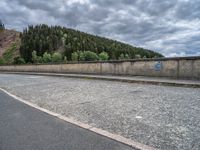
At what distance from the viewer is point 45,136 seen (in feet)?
15.4

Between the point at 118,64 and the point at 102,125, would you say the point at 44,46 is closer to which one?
the point at 118,64

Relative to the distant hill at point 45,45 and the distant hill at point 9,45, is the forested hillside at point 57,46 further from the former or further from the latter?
the distant hill at point 9,45

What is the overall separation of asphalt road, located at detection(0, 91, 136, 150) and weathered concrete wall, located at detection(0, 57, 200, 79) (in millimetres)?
9577

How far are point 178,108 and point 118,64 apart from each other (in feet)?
39.3

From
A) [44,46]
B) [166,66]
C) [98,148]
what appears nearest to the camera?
[98,148]

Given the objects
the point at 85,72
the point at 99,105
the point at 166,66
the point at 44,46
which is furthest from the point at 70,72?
the point at 44,46

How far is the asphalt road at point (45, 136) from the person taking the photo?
4.12 m

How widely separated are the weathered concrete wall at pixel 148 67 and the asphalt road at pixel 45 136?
9.58 meters

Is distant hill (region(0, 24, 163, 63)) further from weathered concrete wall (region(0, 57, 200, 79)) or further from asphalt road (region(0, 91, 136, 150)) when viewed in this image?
asphalt road (region(0, 91, 136, 150))

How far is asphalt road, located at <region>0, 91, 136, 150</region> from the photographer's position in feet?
13.5

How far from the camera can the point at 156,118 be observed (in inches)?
224

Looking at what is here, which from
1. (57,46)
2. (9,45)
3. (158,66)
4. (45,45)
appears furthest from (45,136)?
(9,45)

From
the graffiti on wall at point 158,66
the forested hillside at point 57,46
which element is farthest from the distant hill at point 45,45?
the graffiti on wall at point 158,66

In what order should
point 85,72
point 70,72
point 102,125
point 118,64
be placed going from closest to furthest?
point 102,125 < point 118,64 < point 85,72 < point 70,72
